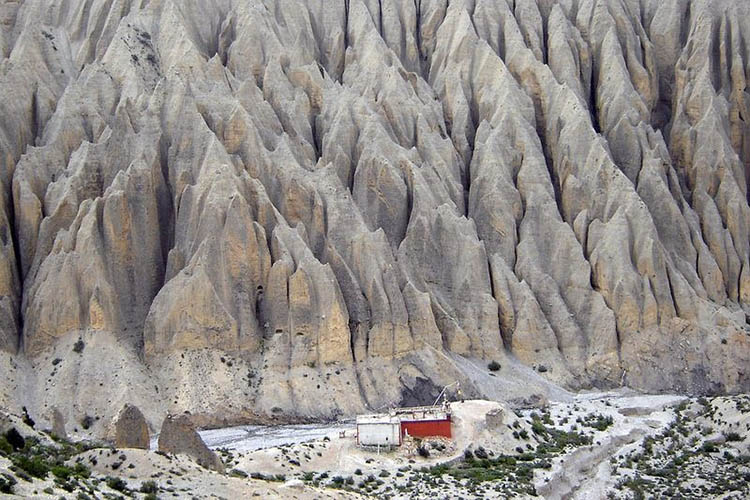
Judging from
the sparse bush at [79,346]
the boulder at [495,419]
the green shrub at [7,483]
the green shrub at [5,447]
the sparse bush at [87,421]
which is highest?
the sparse bush at [79,346]

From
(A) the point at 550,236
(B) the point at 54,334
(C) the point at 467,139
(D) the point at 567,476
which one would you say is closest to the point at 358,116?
(C) the point at 467,139

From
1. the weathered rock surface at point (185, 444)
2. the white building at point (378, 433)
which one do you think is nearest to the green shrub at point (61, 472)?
the weathered rock surface at point (185, 444)

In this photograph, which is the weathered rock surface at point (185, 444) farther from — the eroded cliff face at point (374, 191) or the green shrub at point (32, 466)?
the eroded cliff face at point (374, 191)

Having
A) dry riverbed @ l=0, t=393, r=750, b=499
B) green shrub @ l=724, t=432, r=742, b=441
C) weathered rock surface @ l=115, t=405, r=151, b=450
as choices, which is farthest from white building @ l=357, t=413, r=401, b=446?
green shrub @ l=724, t=432, r=742, b=441

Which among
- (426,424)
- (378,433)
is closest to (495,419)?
(426,424)

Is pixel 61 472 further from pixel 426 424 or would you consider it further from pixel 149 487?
pixel 426 424

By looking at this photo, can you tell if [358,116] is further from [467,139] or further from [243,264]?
[243,264]

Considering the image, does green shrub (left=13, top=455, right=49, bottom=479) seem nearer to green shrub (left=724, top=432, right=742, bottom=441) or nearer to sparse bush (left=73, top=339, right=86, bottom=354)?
sparse bush (left=73, top=339, right=86, bottom=354)
